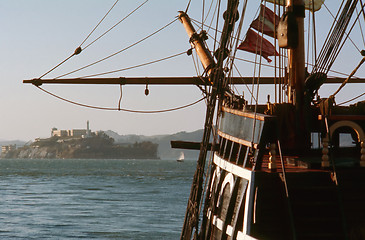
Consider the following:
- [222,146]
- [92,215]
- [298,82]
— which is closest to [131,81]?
[222,146]

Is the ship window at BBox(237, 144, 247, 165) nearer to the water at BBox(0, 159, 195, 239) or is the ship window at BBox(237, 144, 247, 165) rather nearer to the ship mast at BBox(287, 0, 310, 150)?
the ship mast at BBox(287, 0, 310, 150)

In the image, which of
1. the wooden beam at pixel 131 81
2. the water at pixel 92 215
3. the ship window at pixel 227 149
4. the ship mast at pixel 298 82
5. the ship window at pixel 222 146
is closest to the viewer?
the ship mast at pixel 298 82

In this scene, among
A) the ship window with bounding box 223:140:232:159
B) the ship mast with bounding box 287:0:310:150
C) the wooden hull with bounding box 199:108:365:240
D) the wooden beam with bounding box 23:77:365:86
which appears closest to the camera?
the wooden hull with bounding box 199:108:365:240

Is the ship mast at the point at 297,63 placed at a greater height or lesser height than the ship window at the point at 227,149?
greater

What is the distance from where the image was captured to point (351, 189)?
1162cm

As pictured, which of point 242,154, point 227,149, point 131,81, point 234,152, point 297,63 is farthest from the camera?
point 131,81

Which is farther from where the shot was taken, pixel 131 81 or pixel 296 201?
pixel 131 81

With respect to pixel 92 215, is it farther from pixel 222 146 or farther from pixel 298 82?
pixel 298 82

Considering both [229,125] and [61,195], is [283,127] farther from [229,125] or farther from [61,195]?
[61,195]

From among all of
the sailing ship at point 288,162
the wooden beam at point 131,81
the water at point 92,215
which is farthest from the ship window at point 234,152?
the water at point 92,215

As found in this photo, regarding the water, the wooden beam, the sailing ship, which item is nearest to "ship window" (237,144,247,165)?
the sailing ship

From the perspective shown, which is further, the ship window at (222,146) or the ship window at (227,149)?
the ship window at (222,146)

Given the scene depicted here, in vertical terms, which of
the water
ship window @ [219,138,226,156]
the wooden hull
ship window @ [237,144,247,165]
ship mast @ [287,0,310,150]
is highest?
ship mast @ [287,0,310,150]

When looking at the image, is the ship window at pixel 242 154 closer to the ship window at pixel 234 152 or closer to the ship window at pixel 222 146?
the ship window at pixel 234 152
